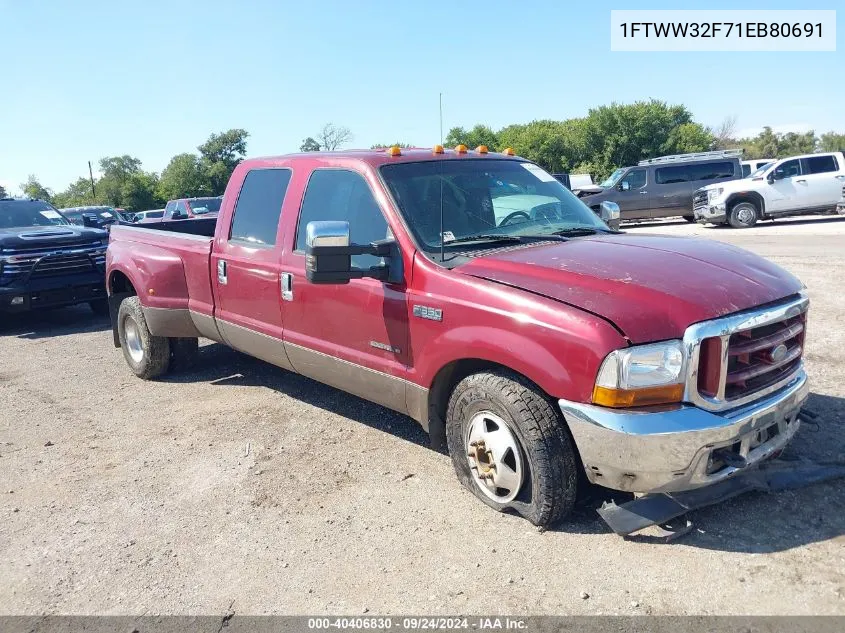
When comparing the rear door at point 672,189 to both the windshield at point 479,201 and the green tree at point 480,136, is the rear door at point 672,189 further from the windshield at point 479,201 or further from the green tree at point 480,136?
the green tree at point 480,136

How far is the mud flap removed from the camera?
10.1 feet

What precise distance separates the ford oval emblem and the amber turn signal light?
67 centimetres

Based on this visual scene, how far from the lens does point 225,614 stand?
2.91m

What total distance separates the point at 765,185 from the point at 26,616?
18.6 metres

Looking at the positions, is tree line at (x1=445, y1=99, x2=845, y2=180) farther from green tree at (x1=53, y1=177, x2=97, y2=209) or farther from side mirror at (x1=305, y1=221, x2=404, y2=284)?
green tree at (x1=53, y1=177, x2=97, y2=209)

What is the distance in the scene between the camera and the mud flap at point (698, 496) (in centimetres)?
309

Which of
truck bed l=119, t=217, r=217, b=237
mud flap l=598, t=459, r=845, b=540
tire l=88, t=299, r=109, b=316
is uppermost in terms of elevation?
truck bed l=119, t=217, r=217, b=237

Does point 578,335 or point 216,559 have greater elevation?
point 578,335

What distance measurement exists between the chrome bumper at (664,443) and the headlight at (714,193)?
1634cm

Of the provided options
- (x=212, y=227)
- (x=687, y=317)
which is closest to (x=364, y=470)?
(x=687, y=317)

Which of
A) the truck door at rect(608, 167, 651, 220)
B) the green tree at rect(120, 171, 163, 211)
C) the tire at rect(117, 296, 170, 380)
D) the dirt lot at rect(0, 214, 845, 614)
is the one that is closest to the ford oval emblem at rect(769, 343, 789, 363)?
the dirt lot at rect(0, 214, 845, 614)

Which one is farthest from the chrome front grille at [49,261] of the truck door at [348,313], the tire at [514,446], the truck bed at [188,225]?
the tire at [514,446]

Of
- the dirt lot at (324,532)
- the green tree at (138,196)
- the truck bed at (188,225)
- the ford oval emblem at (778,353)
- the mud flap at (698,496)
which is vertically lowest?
the dirt lot at (324,532)

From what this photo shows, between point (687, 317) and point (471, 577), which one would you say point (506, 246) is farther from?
point (471, 577)
